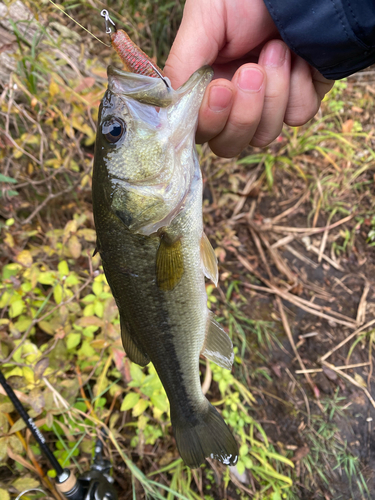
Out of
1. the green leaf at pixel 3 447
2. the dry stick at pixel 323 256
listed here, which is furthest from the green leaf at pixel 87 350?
the dry stick at pixel 323 256

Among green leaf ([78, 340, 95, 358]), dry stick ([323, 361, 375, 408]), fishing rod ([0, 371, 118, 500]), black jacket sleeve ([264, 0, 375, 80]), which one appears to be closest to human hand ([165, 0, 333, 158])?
black jacket sleeve ([264, 0, 375, 80])

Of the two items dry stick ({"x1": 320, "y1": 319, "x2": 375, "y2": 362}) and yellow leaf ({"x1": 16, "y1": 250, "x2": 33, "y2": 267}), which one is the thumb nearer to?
yellow leaf ({"x1": 16, "y1": 250, "x2": 33, "y2": 267})

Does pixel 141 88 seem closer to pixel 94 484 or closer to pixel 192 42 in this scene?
pixel 192 42

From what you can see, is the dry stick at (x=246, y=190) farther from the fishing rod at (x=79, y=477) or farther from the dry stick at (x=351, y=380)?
the fishing rod at (x=79, y=477)

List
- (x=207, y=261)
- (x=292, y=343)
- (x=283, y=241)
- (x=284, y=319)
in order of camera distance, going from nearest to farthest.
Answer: (x=207, y=261), (x=292, y=343), (x=284, y=319), (x=283, y=241)

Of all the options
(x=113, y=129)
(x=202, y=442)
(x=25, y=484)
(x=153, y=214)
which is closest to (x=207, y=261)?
(x=153, y=214)

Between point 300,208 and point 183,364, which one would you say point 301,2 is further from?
point 300,208
